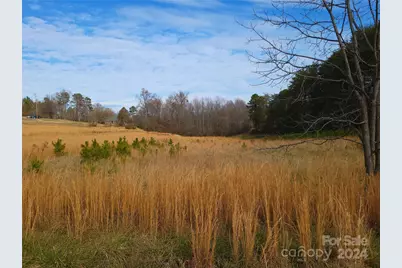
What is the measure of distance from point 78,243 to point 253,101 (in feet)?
9.86

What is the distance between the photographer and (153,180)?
2.78m

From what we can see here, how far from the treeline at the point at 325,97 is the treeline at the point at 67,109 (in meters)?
3.31

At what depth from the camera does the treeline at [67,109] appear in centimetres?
363

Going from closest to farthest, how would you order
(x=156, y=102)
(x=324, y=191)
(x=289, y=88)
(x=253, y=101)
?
(x=324, y=191)
(x=289, y=88)
(x=253, y=101)
(x=156, y=102)

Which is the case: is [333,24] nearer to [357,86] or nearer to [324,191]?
[357,86]

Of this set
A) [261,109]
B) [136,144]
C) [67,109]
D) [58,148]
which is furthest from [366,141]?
[136,144]

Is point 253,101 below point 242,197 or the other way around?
the other way around

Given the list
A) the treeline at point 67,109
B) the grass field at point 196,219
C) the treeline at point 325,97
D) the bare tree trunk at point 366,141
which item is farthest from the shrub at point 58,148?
the bare tree trunk at point 366,141

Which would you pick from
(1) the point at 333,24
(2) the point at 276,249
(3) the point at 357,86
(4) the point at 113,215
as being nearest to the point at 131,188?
(4) the point at 113,215

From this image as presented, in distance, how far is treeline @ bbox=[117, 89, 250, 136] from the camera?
3.86 metres

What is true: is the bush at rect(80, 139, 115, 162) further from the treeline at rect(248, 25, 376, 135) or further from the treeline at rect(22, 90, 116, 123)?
the treeline at rect(248, 25, 376, 135)

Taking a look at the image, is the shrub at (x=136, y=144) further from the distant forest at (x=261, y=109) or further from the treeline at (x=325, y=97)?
the treeline at (x=325, y=97)

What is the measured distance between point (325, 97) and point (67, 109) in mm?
4683

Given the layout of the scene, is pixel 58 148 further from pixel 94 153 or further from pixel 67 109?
pixel 67 109
